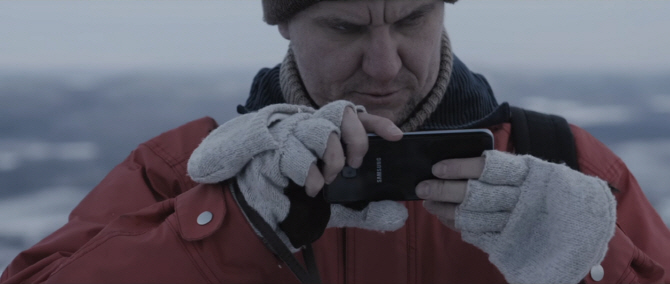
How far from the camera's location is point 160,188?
4.24 ft

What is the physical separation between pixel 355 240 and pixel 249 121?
41 cm

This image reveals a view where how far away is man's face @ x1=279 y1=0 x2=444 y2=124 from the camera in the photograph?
1.21 meters

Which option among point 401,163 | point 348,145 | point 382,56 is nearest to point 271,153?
point 348,145

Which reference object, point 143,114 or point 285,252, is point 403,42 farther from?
point 143,114

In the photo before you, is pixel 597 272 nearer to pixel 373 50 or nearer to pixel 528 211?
pixel 528 211

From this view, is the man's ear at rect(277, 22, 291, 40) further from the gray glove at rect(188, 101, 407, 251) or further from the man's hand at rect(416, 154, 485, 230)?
the man's hand at rect(416, 154, 485, 230)

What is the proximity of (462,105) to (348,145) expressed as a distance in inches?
21.8

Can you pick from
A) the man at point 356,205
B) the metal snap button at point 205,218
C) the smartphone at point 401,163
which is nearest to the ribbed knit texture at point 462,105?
the man at point 356,205

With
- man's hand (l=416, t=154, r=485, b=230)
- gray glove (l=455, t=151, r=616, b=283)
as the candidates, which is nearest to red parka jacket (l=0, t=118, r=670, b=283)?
gray glove (l=455, t=151, r=616, b=283)

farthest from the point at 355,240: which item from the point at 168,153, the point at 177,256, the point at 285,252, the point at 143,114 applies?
the point at 143,114

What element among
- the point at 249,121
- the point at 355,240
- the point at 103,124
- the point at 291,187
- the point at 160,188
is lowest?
the point at 103,124

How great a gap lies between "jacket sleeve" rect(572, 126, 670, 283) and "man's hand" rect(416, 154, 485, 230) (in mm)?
281

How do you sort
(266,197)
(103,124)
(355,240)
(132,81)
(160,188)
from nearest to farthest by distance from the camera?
(266,197)
(355,240)
(160,188)
(103,124)
(132,81)

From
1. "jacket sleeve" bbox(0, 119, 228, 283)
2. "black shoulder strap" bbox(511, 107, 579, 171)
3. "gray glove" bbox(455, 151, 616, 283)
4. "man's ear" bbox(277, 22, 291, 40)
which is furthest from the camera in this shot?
"man's ear" bbox(277, 22, 291, 40)
